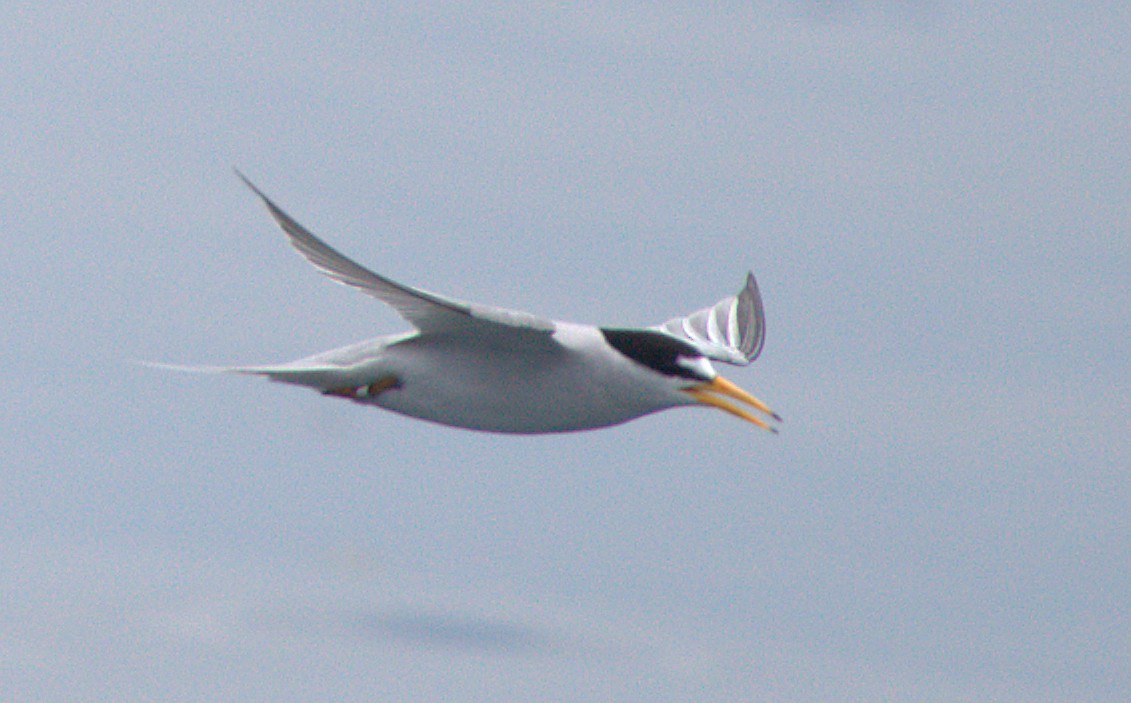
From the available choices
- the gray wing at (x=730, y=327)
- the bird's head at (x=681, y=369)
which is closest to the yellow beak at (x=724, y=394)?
the bird's head at (x=681, y=369)

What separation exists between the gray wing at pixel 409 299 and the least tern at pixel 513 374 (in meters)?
0.03

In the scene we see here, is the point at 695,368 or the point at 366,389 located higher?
the point at 695,368

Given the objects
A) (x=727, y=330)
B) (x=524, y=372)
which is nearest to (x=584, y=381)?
(x=524, y=372)

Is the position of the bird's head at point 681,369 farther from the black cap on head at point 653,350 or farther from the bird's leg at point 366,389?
the bird's leg at point 366,389

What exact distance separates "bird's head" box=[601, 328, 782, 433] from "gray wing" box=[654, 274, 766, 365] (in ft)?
8.09

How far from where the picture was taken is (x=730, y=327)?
1853cm

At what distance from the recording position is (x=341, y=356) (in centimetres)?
1420

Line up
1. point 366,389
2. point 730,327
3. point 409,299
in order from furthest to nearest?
point 730,327, point 366,389, point 409,299

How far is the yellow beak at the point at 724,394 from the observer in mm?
14078

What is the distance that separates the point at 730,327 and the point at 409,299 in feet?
21.7

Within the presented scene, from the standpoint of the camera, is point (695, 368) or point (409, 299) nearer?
point (409, 299)

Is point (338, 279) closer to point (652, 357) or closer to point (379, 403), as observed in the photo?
point (379, 403)

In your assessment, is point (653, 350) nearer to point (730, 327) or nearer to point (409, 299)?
point (409, 299)

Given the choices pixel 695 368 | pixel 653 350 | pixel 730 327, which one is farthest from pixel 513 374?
pixel 730 327
